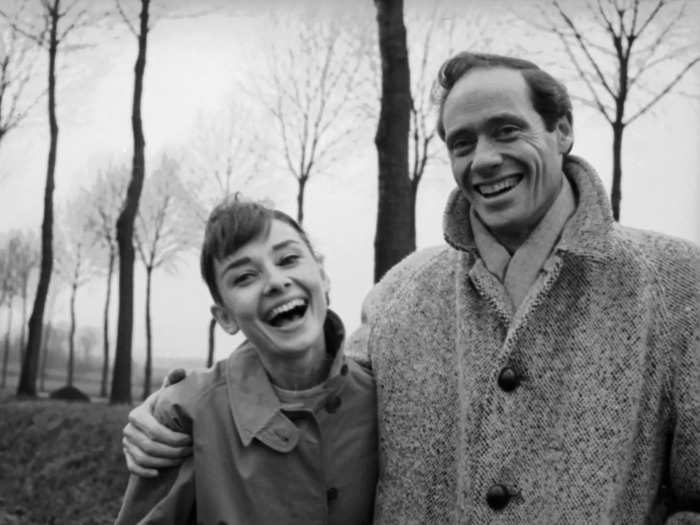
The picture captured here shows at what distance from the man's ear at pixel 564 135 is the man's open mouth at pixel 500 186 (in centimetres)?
19

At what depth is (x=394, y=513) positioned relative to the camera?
6.87 feet

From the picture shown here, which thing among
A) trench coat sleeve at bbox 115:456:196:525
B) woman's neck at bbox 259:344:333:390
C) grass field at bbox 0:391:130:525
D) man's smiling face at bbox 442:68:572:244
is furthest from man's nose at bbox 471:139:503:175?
grass field at bbox 0:391:130:525

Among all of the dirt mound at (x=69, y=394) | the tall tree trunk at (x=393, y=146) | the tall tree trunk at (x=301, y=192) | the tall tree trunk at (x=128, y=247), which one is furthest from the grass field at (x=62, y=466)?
the tall tree trunk at (x=301, y=192)

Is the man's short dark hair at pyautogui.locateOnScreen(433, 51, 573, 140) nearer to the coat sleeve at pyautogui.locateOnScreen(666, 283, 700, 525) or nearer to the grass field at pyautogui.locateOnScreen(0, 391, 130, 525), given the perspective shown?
the coat sleeve at pyautogui.locateOnScreen(666, 283, 700, 525)

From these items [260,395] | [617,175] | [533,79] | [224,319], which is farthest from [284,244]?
[617,175]

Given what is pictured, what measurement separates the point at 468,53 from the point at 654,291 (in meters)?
0.80

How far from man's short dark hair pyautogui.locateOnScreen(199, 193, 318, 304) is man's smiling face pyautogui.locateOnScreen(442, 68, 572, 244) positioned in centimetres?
58

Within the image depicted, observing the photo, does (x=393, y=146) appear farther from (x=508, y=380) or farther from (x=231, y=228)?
(x=508, y=380)

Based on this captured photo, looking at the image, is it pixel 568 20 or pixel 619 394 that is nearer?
pixel 619 394

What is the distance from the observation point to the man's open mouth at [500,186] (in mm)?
2049

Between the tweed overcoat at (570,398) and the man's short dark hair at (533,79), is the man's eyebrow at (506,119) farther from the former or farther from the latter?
the tweed overcoat at (570,398)

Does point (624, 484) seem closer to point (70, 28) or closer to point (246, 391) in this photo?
point (246, 391)

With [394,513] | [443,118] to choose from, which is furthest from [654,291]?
[394,513]

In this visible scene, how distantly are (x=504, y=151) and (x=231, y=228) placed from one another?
2.57 feet
